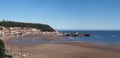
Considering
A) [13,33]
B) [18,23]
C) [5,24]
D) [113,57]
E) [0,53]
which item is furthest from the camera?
[18,23]

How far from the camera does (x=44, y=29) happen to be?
182875 mm

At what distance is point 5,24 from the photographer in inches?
6516

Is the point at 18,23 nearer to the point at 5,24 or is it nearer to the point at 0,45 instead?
the point at 5,24

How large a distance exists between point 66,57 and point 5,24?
13252 centimetres

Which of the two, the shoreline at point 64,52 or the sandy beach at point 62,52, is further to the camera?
the shoreline at point 64,52

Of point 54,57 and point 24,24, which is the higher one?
point 24,24

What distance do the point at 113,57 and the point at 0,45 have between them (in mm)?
21996

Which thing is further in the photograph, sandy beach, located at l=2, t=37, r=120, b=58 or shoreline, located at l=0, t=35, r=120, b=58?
shoreline, located at l=0, t=35, r=120, b=58

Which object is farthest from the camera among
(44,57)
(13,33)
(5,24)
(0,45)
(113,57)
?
(5,24)

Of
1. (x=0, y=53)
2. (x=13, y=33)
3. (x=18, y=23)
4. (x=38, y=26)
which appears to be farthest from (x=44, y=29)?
(x=0, y=53)

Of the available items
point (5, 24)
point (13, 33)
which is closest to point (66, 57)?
point (13, 33)

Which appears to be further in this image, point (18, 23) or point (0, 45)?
point (18, 23)

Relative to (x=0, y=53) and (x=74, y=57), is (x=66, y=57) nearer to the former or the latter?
(x=74, y=57)

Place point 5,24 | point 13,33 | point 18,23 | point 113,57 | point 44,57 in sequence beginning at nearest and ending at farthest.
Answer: point 44,57 → point 113,57 → point 13,33 → point 5,24 → point 18,23
